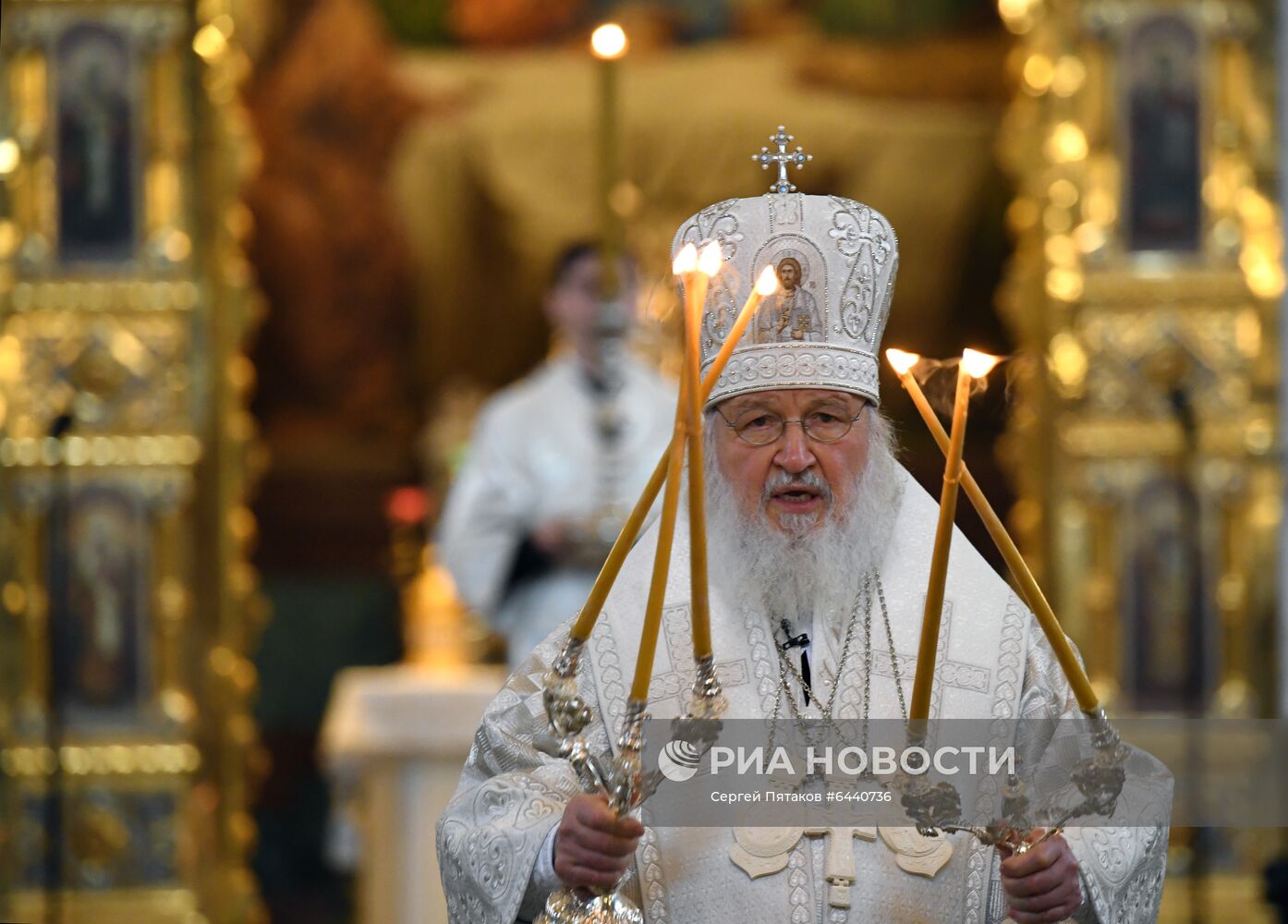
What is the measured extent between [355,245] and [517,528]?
346 centimetres

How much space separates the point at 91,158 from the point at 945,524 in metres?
6.43

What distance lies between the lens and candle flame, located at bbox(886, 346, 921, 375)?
3.07 metres

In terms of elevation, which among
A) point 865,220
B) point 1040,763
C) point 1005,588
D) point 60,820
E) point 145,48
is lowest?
point 60,820

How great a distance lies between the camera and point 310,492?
10336 mm

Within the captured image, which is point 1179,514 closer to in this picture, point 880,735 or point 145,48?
point 145,48

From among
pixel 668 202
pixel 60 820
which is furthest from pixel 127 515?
pixel 668 202

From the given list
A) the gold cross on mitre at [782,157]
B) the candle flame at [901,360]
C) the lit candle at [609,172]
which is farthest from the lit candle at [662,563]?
the lit candle at [609,172]

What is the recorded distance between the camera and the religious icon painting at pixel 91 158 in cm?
870

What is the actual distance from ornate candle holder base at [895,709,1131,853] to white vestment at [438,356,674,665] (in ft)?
13.2

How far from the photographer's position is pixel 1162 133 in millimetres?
8719

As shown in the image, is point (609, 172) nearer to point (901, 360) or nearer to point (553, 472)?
point (553, 472)

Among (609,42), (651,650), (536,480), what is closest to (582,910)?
(651,650)

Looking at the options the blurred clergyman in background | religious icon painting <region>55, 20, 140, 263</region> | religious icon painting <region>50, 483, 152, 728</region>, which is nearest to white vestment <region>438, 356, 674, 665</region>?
the blurred clergyman in background

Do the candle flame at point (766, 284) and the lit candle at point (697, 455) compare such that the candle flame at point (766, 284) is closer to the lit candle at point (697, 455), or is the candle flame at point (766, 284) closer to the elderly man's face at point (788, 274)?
the lit candle at point (697, 455)
